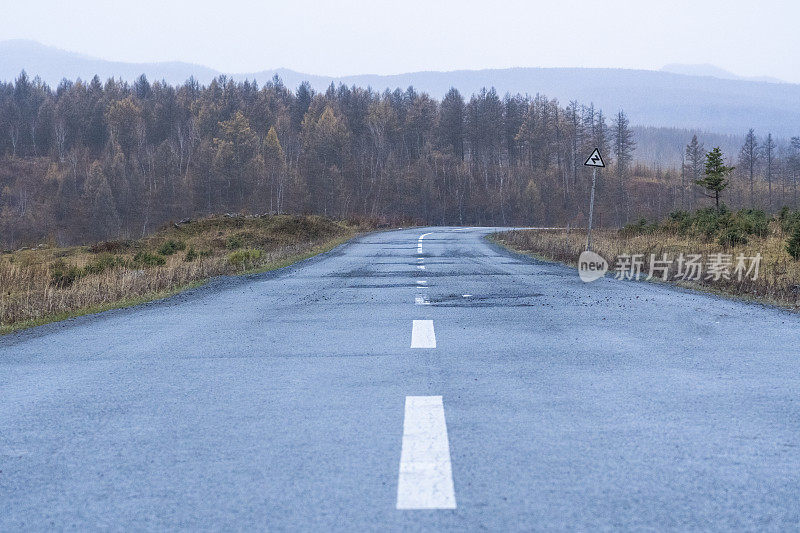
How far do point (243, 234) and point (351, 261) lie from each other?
929 inches

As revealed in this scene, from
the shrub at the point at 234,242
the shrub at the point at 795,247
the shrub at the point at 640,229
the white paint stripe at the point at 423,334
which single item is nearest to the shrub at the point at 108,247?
the shrub at the point at 234,242

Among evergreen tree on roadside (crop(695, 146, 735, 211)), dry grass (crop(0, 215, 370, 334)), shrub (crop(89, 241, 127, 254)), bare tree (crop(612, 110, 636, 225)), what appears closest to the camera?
dry grass (crop(0, 215, 370, 334))

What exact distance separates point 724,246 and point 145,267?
2325cm

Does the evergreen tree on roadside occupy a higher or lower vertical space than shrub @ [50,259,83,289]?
higher

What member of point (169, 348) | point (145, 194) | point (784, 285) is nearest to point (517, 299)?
point (784, 285)

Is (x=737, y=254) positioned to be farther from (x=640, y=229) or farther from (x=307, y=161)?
(x=307, y=161)

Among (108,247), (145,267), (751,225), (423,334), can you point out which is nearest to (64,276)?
(145,267)

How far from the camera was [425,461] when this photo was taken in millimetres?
3777

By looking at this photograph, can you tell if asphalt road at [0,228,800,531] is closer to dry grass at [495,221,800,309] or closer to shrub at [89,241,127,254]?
dry grass at [495,221,800,309]

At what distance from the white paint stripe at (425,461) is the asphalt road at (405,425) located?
0.02 m

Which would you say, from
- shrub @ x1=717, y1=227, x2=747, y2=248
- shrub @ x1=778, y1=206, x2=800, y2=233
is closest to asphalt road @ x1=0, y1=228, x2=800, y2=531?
shrub @ x1=717, y1=227, x2=747, y2=248

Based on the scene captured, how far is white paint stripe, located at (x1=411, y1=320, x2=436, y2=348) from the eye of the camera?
302 inches

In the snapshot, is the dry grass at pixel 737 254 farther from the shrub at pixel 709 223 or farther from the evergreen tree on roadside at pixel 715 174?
the evergreen tree on roadside at pixel 715 174

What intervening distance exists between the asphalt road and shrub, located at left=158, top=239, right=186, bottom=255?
→ 102 ft
